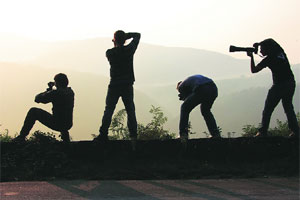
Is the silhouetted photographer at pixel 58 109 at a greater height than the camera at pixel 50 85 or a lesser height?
lesser

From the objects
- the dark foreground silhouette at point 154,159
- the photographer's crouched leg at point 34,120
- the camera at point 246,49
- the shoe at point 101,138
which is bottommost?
the dark foreground silhouette at point 154,159

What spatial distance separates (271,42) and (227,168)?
2.31 meters

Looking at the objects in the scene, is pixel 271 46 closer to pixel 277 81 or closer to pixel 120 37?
pixel 277 81

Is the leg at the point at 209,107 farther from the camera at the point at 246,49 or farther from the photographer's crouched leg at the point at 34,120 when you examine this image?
the photographer's crouched leg at the point at 34,120

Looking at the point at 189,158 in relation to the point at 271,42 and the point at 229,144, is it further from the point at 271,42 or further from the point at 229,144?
the point at 271,42

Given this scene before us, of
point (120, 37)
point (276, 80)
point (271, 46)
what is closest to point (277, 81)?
point (276, 80)

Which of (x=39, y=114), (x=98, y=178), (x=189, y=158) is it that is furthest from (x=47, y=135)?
(x=189, y=158)

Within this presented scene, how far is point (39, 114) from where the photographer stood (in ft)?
23.1

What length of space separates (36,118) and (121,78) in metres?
1.52

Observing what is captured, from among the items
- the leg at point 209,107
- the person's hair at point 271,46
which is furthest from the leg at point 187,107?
the person's hair at point 271,46

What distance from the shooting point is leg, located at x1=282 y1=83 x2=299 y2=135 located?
720 centimetres

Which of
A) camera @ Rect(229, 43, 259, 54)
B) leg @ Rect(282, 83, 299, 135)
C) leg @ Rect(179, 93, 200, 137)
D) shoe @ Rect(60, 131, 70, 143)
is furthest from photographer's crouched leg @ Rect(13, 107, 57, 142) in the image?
leg @ Rect(282, 83, 299, 135)

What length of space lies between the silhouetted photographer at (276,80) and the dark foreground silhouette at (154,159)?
1.56 feet

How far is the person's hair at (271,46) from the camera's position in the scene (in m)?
7.18
